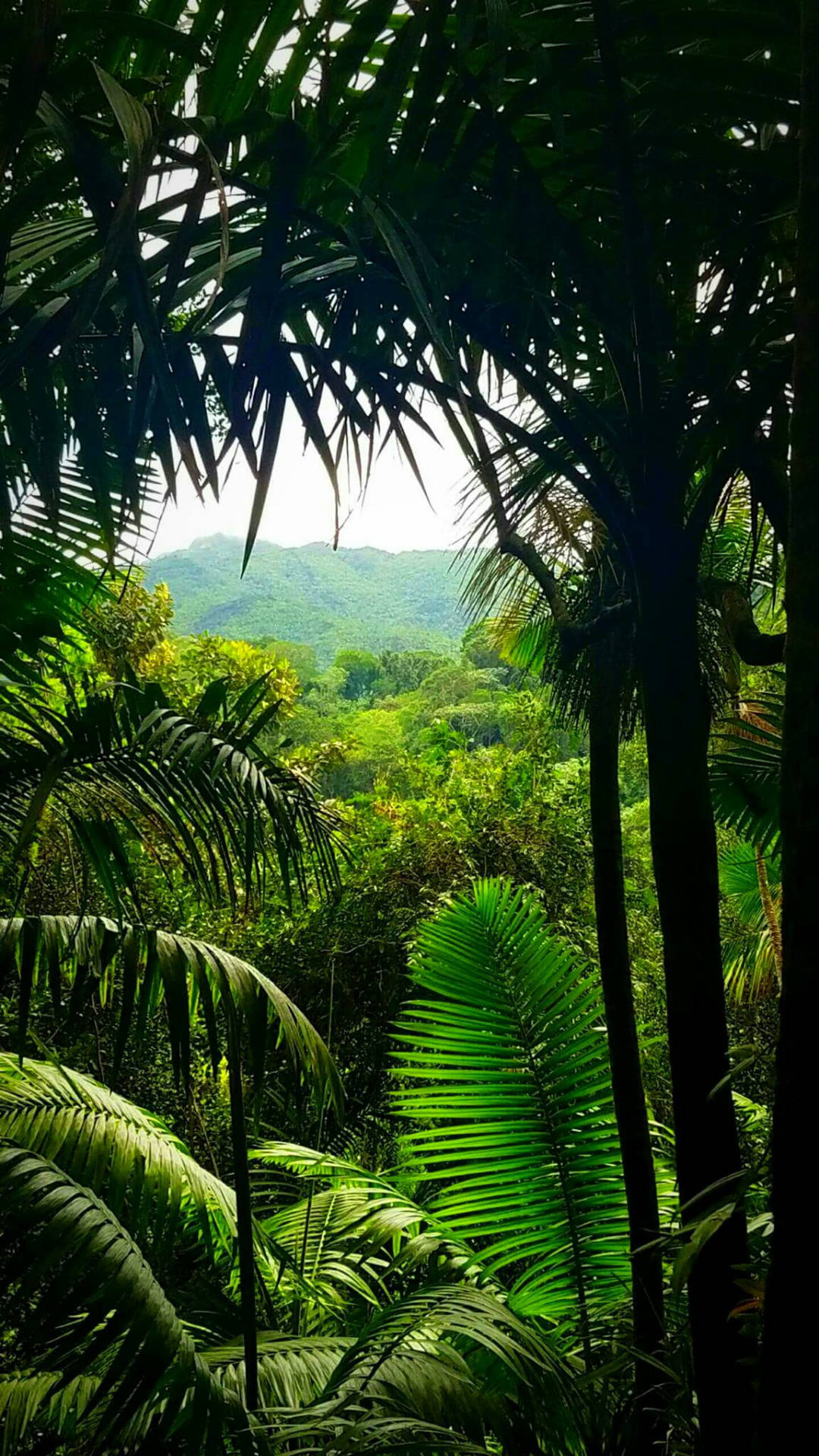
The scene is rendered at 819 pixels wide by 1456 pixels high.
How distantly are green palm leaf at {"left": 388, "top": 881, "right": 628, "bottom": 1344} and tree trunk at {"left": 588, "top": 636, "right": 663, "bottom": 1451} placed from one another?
13 centimetres

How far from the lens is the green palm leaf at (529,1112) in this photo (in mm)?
1615

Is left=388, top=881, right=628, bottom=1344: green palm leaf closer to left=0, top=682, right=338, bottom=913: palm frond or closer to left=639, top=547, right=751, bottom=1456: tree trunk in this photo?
left=0, top=682, right=338, bottom=913: palm frond

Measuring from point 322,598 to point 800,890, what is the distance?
165ft

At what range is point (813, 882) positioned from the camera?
51 cm

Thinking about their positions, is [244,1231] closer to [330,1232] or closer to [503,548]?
[330,1232]

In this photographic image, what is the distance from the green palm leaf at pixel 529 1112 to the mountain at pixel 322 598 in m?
29.7

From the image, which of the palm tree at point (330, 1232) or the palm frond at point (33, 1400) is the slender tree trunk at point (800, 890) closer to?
the palm tree at point (330, 1232)

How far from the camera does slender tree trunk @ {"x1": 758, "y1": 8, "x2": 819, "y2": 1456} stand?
48cm

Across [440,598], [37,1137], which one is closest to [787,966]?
[37,1137]

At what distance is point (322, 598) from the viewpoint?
164ft

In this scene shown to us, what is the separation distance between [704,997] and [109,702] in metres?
0.88

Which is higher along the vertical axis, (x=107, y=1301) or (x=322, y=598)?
(x=322, y=598)

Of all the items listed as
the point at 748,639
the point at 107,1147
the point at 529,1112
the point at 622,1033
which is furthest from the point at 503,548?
the point at 107,1147

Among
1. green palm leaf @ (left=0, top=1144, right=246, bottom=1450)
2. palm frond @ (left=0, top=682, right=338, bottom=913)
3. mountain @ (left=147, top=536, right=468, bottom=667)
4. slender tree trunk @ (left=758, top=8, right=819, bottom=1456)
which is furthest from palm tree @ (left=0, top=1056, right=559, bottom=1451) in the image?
mountain @ (left=147, top=536, right=468, bottom=667)
